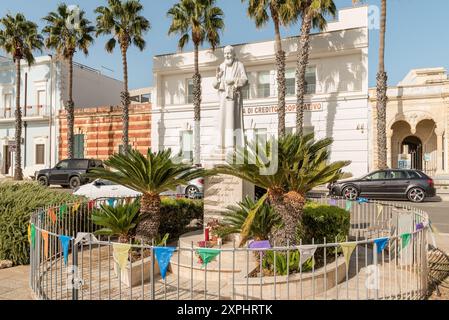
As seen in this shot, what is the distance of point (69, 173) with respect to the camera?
22.3m

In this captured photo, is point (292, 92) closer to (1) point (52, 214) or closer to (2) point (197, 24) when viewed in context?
(2) point (197, 24)

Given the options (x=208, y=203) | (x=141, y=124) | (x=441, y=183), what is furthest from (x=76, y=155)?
(x=441, y=183)

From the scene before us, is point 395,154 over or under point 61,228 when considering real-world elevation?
over

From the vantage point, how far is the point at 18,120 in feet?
90.8

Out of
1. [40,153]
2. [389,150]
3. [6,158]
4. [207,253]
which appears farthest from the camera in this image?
[6,158]

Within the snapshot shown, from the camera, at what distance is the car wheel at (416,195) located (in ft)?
52.3

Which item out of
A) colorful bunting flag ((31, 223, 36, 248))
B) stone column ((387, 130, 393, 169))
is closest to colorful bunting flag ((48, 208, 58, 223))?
colorful bunting flag ((31, 223, 36, 248))

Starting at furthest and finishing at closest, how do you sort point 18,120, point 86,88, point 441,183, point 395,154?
1. point 86,88
2. point 18,120
3. point 395,154
4. point 441,183

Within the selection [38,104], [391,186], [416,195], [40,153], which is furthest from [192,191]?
[38,104]

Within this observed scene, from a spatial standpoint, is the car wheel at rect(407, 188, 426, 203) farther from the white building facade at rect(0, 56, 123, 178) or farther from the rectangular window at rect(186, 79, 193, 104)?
the white building facade at rect(0, 56, 123, 178)

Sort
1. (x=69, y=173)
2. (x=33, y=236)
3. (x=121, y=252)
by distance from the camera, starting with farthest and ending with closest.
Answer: (x=69, y=173) < (x=33, y=236) < (x=121, y=252)

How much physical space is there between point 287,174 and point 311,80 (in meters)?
19.1
